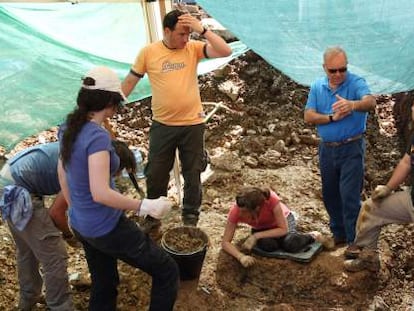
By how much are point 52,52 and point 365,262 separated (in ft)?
8.12

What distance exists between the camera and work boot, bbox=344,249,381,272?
314 centimetres

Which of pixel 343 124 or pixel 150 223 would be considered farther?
pixel 150 223

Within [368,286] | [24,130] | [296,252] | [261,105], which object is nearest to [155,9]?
[24,130]

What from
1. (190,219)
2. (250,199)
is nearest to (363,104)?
(250,199)

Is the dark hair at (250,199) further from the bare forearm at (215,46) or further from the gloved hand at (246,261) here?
the bare forearm at (215,46)

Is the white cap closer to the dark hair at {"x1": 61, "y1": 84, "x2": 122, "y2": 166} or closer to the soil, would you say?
the dark hair at {"x1": 61, "y1": 84, "x2": 122, "y2": 166}

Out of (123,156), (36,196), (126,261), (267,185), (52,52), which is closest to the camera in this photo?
(126,261)

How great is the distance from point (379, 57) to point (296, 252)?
1.44 metres

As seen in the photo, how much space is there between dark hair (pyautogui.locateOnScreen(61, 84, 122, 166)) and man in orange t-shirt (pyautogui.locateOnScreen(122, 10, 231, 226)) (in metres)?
1.22

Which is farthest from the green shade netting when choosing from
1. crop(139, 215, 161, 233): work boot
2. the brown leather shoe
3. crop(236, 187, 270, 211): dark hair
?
the brown leather shoe

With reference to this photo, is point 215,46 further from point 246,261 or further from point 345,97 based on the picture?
point 246,261

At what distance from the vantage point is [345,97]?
313 cm

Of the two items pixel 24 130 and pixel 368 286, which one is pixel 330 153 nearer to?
pixel 368 286

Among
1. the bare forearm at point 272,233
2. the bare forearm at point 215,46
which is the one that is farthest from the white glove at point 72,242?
the bare forearm at point 215,46
